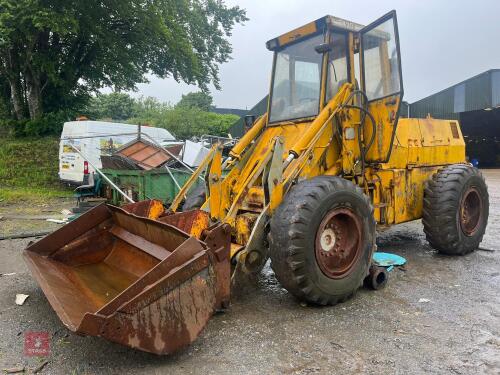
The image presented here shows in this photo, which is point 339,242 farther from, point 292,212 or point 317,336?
point 317,336

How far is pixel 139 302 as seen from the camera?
9.33 feet

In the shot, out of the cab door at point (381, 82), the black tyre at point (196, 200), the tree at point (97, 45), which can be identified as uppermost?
the tree at point (97, 45)

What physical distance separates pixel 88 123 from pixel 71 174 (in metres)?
1.49

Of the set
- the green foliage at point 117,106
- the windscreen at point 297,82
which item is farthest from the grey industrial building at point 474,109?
the green foliage at point 117,106

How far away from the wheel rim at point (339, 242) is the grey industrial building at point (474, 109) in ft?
60.8

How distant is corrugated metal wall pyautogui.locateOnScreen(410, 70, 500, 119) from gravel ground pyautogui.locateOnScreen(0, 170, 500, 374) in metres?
20.6

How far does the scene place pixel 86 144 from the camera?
463 inches

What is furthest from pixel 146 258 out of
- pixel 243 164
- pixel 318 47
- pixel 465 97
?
pixel 465 97

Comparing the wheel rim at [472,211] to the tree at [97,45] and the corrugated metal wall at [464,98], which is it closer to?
the tree at [97,45]

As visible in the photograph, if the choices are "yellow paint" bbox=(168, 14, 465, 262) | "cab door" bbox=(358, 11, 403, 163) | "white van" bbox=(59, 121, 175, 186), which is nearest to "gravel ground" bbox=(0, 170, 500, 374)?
"yellow paint" bbox=(168, 14, 465, 262)

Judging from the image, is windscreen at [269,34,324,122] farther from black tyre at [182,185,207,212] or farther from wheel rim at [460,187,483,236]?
wheel rim at [460,187,483,236]

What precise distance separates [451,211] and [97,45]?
15762 millimetres

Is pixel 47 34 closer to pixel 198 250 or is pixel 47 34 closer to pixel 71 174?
pixel 71 174

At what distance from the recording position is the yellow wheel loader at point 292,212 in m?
3.08
